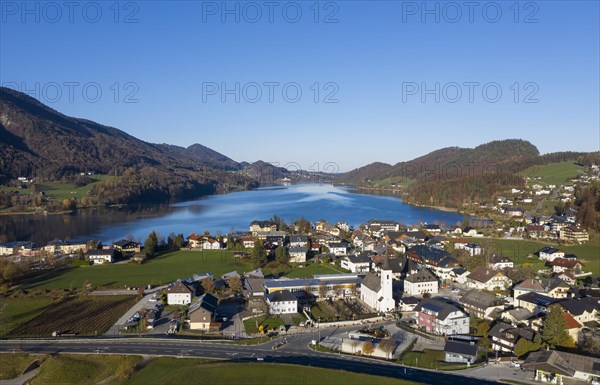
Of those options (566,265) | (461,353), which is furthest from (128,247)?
(566,265)

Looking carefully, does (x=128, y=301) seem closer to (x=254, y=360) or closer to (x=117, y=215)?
(x=254, y=360)

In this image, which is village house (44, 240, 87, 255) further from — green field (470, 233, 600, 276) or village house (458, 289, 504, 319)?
green field (470, 233, 600, 276)

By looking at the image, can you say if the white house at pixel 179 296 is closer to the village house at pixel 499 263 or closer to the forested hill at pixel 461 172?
the village house at pixel 499 263

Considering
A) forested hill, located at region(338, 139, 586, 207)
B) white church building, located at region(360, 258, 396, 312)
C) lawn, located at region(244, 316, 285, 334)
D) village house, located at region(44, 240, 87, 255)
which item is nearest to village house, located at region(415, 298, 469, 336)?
white church building, located at region(360, 258, 396, 312)

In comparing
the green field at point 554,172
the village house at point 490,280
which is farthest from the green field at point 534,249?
the green field at point 554,172

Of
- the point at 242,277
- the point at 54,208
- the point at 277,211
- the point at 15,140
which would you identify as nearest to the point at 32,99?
the point at 15,140
